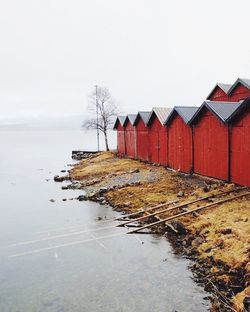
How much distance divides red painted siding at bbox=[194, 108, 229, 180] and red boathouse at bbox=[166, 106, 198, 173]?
3.17 ft

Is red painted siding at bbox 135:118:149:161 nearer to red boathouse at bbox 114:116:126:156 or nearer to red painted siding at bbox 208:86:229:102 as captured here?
red boathouse at bbox 114:116:126:156

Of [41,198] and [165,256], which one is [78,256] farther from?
[41,198]

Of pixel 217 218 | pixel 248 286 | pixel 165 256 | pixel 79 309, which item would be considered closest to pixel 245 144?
pixel 217 218

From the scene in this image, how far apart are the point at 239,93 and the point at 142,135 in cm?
1084

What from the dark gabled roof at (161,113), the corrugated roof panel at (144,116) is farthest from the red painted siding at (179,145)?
the corrugated roof panel at (144,116)

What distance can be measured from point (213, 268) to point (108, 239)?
5580mm

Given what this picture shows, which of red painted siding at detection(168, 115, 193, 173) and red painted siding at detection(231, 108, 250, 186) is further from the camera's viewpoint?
red painted siding at detection(168, 115, 193, 173)

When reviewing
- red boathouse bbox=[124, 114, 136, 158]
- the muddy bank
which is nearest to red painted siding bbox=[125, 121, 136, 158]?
red boathouse bbox=[124, 114, 136, 158]

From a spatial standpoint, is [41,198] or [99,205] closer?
[99,205]

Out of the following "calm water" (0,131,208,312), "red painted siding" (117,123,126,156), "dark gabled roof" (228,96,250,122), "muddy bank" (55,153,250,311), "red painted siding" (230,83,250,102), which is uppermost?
"red painted siding" (230,83,250,102)

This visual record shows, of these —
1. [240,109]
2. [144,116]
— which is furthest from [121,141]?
[240,109]

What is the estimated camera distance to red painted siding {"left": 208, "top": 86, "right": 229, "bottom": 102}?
110 feet

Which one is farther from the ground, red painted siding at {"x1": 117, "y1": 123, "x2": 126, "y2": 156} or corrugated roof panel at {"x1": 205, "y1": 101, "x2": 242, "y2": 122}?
corrugated roof panel at {"x1": 205, "y1": 101, "x2": 242, "y2": 122}

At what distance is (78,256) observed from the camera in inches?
524
